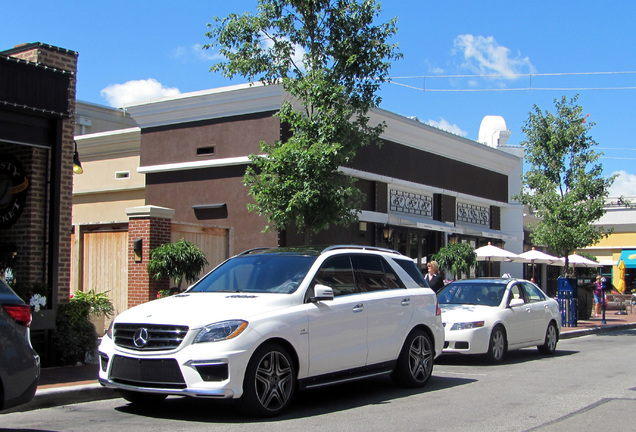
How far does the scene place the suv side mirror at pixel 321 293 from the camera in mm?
7719

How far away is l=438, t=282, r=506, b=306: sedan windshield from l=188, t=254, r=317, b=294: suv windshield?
19.3 ft

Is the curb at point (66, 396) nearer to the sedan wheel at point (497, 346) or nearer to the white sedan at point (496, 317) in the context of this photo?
the white sedan at point (496, 317)

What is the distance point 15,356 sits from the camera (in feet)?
19.5

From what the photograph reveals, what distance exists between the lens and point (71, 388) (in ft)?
27.5

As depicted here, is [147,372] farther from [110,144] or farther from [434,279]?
[110,144]

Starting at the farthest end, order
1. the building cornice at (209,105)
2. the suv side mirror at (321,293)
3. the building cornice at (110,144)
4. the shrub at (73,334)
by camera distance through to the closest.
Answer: the building cornice at (110,144), the building cornice at (209,105), the shrub at (73,334), the suv side mirror at (321,293)

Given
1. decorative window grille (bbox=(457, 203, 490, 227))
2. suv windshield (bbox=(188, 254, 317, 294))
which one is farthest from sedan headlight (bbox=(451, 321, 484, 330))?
decorative window grille (bbox=(457, 203, 490, 227))

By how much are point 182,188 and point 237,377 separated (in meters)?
12.9

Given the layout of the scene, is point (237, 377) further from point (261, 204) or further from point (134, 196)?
point (134, 196)

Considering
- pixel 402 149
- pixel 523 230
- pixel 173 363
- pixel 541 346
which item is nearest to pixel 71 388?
pixel 173 363

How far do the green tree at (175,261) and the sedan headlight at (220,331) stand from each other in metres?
7.20

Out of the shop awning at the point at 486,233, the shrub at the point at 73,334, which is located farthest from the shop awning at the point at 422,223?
the shrub at the point at 73,334

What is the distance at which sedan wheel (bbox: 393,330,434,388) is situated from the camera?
9188 mm

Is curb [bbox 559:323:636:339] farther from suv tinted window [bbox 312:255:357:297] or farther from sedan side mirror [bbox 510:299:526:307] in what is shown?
suv tinted window [bbox 312:255:357:297]
